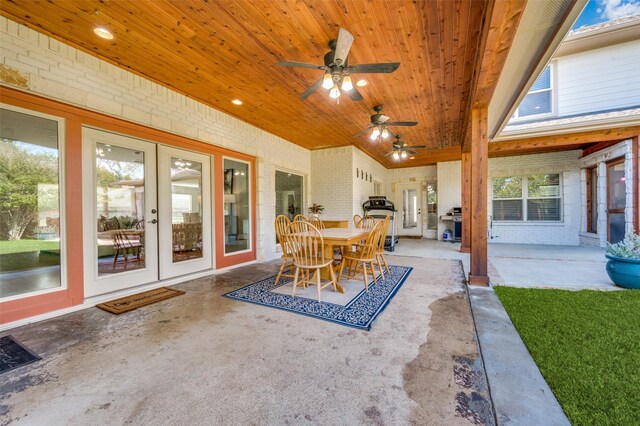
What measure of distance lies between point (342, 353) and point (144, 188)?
3.43 m

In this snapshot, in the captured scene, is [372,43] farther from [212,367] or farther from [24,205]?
[24,205]

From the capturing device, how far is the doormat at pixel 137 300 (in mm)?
2832

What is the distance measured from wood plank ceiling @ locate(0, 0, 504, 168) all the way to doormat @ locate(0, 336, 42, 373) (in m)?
2.92

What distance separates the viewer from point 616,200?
5.78 m

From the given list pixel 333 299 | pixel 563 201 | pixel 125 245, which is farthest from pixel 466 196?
pixel 125 245

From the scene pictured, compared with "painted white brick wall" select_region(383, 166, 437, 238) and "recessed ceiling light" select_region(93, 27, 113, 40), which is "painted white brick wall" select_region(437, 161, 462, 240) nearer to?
"painted white brick wall" select_region(383, 166, 437, 238)

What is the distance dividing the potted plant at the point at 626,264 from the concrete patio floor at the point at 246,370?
2478 millimetres

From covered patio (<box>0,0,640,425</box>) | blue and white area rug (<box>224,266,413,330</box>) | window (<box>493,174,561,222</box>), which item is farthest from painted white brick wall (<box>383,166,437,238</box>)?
blue and white area rug (<box>224,266,413,330</box>)

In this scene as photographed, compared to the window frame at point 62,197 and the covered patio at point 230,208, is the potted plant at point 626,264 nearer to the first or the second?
the covered patio at point 230,208

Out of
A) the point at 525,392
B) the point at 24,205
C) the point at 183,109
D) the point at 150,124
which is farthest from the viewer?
the point at 183,109

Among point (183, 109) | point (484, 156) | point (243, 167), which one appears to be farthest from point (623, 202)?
point (183, 109)

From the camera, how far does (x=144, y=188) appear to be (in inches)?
141

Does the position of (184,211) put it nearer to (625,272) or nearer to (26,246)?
(26,246)

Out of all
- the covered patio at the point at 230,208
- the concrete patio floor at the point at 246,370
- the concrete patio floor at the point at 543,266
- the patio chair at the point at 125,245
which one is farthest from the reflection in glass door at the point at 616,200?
the patio chair at the point at 125,245
